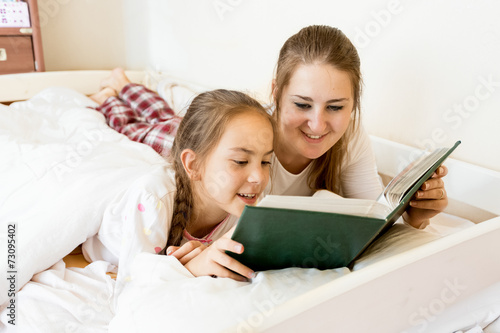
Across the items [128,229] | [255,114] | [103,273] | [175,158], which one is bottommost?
[103,273]

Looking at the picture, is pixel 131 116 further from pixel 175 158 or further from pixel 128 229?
pixel 128 229

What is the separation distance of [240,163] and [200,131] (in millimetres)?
135

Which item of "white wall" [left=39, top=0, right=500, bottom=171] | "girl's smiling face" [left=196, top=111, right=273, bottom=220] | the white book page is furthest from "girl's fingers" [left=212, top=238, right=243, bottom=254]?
"white wall" [left=39, top=0, right=500, bottom=171]

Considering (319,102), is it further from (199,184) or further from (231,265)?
(231,265)

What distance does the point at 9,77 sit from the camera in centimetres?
205

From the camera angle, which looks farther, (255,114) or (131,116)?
(131,116)

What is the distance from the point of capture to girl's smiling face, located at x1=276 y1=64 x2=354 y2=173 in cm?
92

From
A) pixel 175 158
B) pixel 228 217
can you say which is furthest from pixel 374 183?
pixel 175 158

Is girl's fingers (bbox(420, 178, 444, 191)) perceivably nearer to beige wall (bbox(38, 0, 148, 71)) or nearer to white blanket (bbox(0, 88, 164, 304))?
white blanket (bbox(0, 88, 164, 304))

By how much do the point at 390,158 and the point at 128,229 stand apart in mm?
800

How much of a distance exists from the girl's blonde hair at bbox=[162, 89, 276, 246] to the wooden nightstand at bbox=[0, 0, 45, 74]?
1.64 meters

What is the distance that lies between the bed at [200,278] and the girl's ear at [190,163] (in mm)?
193

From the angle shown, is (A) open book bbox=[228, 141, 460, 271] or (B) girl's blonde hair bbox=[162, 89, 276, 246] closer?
(A) open book bbox=[228, 141, 460, 271]

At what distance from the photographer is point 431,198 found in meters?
0.86
